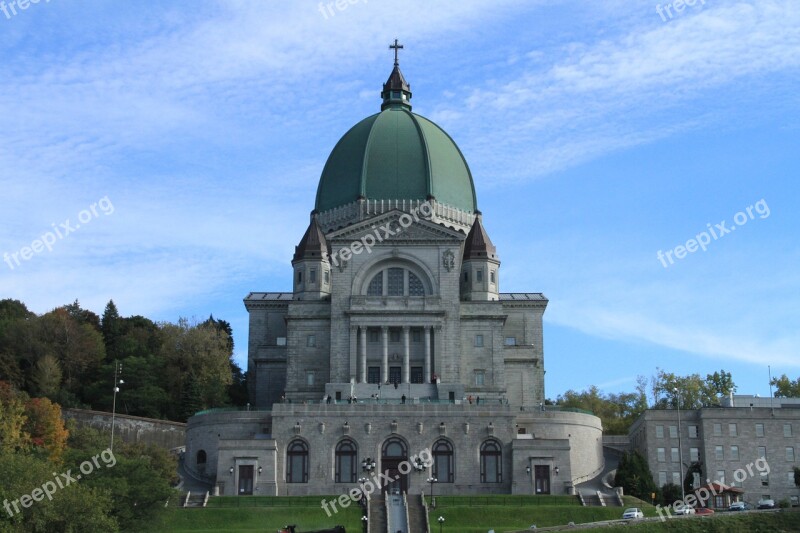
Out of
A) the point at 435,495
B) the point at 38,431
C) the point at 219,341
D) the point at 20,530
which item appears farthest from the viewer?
the point at 219,341

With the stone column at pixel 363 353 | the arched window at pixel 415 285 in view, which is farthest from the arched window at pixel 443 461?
the arched window at pixel 415 285

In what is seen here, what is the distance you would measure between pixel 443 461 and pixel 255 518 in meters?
15.3

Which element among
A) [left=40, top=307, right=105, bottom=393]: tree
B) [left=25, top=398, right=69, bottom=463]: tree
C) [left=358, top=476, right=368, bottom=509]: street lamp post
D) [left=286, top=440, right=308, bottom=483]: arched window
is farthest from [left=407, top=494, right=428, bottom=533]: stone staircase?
[left=40, top=307, right=105, bottom=393]: tree

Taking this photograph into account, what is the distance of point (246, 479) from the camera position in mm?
85062

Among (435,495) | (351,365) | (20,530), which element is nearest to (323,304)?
(351,365)

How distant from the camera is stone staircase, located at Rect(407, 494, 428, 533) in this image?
241 feet

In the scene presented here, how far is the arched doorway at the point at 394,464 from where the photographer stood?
84875 millimetres

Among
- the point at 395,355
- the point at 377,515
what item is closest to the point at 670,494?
the point at 377,515

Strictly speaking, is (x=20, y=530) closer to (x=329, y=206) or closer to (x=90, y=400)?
(x=90, y=400)

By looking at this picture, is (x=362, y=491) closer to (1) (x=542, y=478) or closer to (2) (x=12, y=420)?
(1) (x=542, y=478)

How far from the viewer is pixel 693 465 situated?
90.6m

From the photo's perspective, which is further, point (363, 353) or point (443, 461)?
point (363, 353)

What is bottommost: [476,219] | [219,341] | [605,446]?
[605,446]

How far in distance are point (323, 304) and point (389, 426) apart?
52.7 feet
